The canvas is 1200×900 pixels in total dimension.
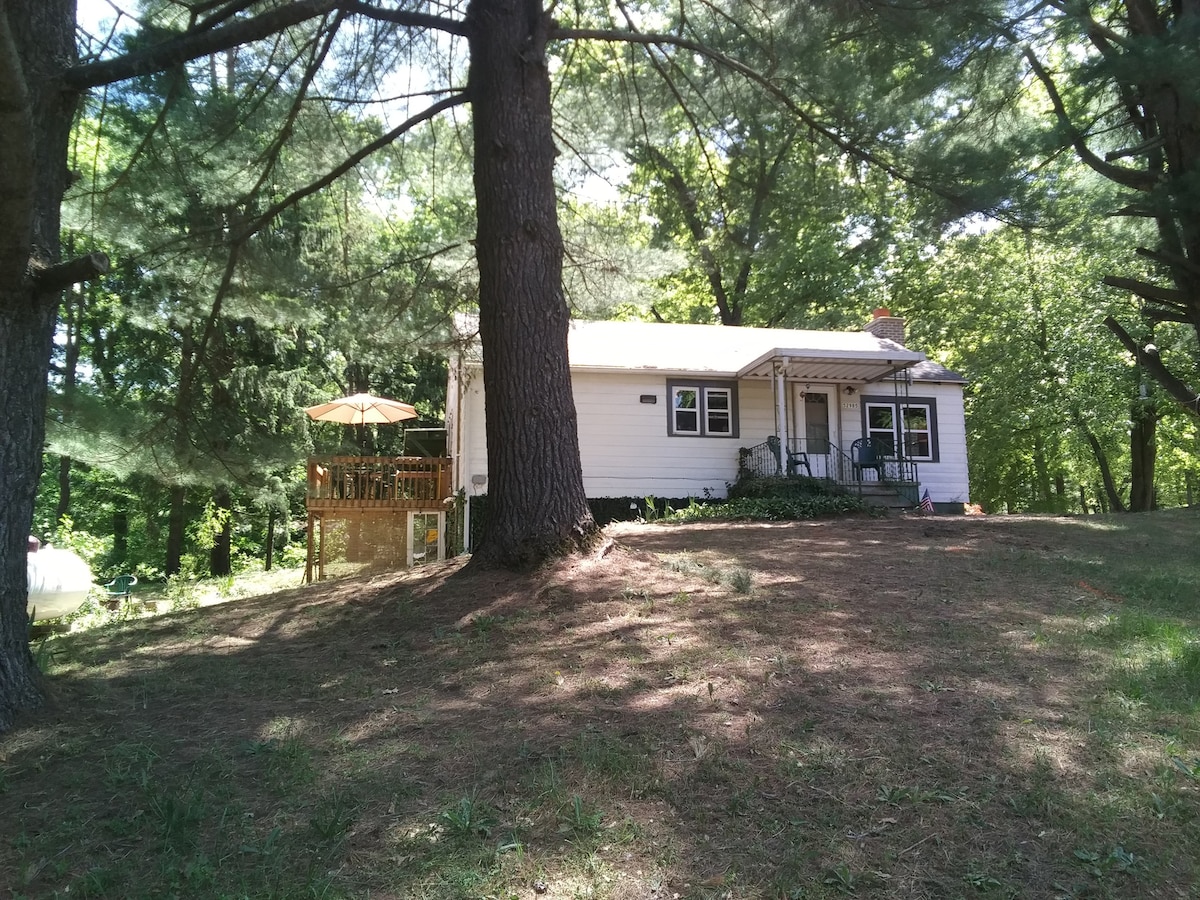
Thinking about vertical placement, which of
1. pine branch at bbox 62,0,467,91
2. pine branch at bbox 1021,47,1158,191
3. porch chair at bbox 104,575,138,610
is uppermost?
pine branch at bbox 1021,47,1158,191

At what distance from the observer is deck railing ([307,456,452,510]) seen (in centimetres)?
1423

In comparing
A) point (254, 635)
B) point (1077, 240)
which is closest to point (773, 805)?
point (254, 635)

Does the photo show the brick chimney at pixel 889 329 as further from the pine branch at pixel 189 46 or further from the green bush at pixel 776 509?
the pine branch at pixel 189 46

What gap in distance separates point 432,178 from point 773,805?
840 cm

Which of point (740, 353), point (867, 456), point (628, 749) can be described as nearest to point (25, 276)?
point (628, 749)

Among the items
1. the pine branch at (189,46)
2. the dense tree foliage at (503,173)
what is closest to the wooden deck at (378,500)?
the dense tree foliage at (503,173)

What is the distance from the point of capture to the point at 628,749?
11.7 ft

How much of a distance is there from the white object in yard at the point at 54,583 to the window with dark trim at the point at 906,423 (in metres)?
14.4

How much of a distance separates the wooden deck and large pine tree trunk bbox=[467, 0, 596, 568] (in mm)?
7966

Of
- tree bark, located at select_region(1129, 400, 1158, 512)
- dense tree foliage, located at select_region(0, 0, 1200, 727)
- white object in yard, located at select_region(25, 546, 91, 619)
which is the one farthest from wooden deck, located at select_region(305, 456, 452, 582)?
tree bark, located at select_region(1129, 400, 1158, 512)

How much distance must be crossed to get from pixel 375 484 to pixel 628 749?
11700mm

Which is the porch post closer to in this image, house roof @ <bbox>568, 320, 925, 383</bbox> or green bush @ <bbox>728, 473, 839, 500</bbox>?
house roof @ <bbox>568, 320, 925, 383</bbox>

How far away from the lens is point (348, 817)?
10.3 ft

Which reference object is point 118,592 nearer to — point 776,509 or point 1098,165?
point 776,509
